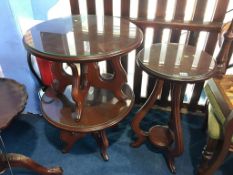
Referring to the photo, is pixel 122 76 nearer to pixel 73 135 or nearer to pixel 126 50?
pixel 126 50

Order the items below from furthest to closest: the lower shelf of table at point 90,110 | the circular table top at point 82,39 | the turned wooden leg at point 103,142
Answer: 1. the turned wooden leg at point 103,142
2. the lower shelf of table at point 90,110
3. the circular table top at point 82,39

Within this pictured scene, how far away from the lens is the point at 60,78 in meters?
1.39

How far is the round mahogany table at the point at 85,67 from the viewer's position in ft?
3.26

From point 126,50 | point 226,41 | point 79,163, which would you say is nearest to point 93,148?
point 79,163

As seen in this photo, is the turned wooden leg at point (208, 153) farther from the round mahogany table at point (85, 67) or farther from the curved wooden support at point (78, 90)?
the curved wooden support at point (78, 90)

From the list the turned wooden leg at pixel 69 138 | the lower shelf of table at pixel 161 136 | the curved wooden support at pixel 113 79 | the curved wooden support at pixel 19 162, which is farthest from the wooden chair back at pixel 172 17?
the curved wooden support at pixel 19 162

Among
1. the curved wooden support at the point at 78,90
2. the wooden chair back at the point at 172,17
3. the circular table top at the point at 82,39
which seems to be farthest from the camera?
the wooden chair back at the point at 172,17

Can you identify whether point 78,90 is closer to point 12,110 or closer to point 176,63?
point 12,110

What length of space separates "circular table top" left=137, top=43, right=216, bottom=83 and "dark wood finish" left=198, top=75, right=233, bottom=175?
0.16 metres

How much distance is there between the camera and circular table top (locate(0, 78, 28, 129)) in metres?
1.02

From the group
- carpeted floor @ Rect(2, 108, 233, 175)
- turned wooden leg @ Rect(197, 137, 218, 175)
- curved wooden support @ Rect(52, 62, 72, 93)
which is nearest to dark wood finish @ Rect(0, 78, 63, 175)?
carpeted floor @ Rect(2, 108, 233, 175)

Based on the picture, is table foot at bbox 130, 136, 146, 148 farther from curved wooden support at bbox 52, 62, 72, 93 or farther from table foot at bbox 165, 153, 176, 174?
curved wooden support at bbox 52, 62, 72, 93

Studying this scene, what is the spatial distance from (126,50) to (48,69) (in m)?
0.81

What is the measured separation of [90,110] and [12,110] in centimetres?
47
